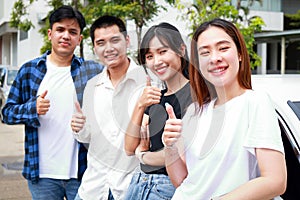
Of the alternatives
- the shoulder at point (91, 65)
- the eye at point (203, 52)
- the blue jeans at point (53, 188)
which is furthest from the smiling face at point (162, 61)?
the blue jeans at point (53, 188)

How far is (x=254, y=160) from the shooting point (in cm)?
176

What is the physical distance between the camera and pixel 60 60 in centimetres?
317

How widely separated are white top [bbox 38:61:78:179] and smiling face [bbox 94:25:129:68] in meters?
0.48

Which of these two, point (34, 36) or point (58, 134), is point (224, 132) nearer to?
point (58, 134)

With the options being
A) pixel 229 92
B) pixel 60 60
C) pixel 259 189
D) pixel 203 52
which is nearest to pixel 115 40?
pixel 60 60

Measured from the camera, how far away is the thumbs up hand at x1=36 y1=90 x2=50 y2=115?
288 cm

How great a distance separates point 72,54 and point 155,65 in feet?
3.67

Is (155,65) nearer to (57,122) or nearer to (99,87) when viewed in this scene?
(99,87)

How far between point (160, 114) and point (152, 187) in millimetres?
340

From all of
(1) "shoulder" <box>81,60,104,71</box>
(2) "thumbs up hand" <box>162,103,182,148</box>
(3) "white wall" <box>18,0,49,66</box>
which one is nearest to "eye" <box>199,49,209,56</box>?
(2) "thumbs up hand" <box>162,103,182,148</box>

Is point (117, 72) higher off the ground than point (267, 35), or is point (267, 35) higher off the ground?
point (267, 35)

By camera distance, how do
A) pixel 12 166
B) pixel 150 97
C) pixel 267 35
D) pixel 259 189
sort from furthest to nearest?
pixel 267 35 → pixel 12 166 → pixel 150 97 → pixel 259 189

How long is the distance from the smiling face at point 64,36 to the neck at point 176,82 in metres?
1.05

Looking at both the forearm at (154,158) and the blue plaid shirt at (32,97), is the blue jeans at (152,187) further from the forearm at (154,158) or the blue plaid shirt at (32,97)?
the blue plaid shirt at (32,97)
